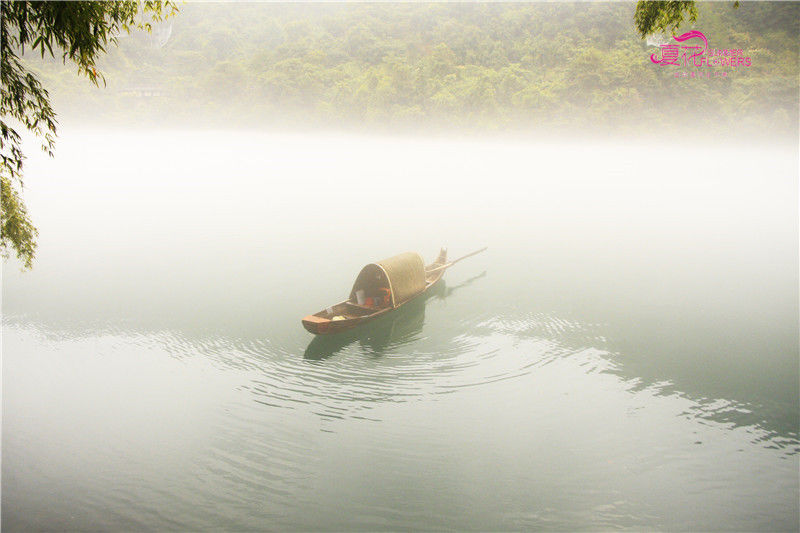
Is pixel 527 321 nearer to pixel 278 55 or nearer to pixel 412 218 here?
pixel 412 218

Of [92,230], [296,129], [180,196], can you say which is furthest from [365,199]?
[296,129]

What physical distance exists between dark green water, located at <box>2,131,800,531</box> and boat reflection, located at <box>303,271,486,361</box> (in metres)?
0.11

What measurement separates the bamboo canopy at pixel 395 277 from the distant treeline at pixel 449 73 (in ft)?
257

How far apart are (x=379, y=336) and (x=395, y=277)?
2.50 meters

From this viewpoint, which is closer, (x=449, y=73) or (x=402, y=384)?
(x=402, y=384)

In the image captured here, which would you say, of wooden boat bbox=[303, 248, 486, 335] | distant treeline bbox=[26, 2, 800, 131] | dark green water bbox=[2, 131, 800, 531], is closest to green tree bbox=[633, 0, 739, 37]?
dark green water bbox=[2, 131, 800, 531]

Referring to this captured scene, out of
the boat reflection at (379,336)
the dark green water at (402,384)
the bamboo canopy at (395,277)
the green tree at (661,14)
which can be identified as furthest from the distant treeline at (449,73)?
the green tree at (661,14)

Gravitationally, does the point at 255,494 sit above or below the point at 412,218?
below

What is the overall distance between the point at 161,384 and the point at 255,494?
19.3 feet

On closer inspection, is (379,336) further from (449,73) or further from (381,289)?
(449,73)

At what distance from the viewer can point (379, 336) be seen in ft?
55.1

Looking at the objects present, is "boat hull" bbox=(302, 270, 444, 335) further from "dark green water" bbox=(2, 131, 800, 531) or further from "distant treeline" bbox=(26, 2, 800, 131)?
"distant treeline" bbox=(26, 2, 800, 131)

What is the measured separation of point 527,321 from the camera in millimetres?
18172

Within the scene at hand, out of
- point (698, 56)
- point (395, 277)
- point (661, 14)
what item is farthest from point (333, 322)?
point (698, 56)
